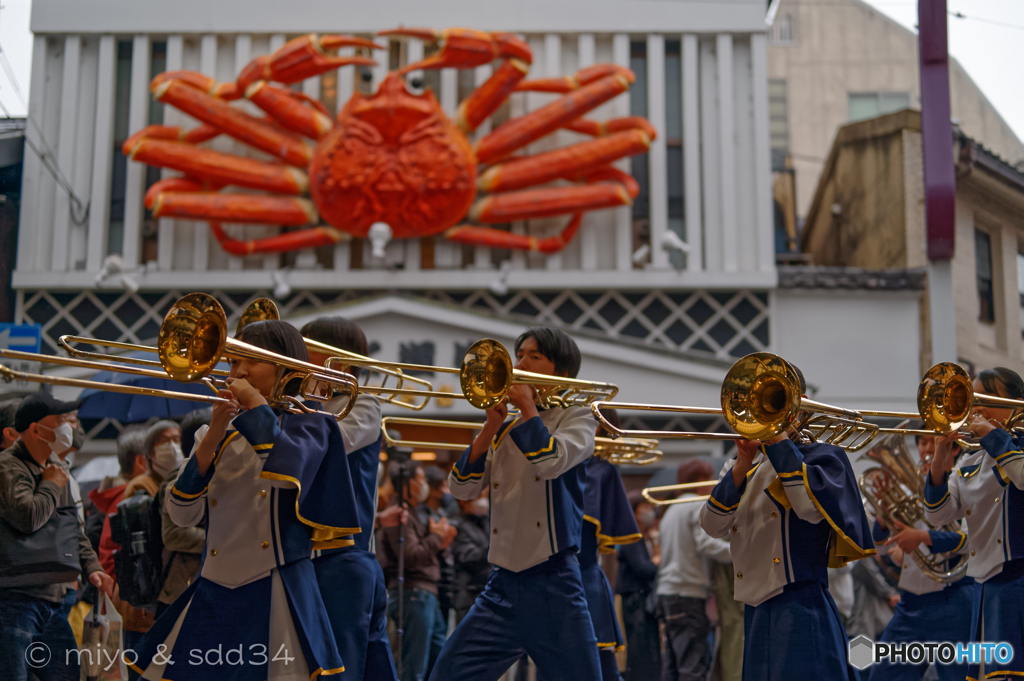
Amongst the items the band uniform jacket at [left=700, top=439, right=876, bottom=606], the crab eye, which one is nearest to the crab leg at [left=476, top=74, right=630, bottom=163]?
the crab eye

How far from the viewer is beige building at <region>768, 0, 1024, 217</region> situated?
23.9m

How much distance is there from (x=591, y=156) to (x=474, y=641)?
29.3ft

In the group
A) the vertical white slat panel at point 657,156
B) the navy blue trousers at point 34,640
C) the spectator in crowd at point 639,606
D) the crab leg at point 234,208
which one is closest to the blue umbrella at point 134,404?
the navy blue trousers at point 34,640

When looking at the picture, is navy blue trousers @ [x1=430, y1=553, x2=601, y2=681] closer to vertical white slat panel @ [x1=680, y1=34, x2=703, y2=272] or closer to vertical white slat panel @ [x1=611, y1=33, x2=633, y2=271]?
vertical white slat panel @ [x1=611, y1=33, x2=633, y2=271]

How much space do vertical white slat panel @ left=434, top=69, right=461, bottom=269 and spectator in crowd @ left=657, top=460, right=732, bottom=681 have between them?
21.3 feet

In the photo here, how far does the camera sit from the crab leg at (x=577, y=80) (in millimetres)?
12344

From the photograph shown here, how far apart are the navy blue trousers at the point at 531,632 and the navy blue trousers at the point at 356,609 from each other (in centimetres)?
26

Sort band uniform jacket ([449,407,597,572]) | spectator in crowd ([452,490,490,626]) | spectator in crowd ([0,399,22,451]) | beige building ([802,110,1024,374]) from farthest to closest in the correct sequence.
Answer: beige building ([802,110,1024,374]) → spectator in crowd ([452,490,490,626]) → spectator in crowd ([0,399,22,451]) → band uniform jacket ([449,407,597,572])

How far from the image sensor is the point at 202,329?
3377mm

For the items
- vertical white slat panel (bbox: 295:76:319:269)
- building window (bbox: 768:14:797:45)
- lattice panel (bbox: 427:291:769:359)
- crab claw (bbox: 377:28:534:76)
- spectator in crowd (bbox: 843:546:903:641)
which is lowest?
spectator in crowd (bbox: 843:546:903:641)

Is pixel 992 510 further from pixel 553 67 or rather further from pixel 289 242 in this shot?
pixel 553 67

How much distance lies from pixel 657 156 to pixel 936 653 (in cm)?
853

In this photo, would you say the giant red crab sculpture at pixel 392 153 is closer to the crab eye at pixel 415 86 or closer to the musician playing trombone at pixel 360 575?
the crab eye at pixel 415 86

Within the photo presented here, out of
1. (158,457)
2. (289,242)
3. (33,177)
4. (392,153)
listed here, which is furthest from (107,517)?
(33,177)
